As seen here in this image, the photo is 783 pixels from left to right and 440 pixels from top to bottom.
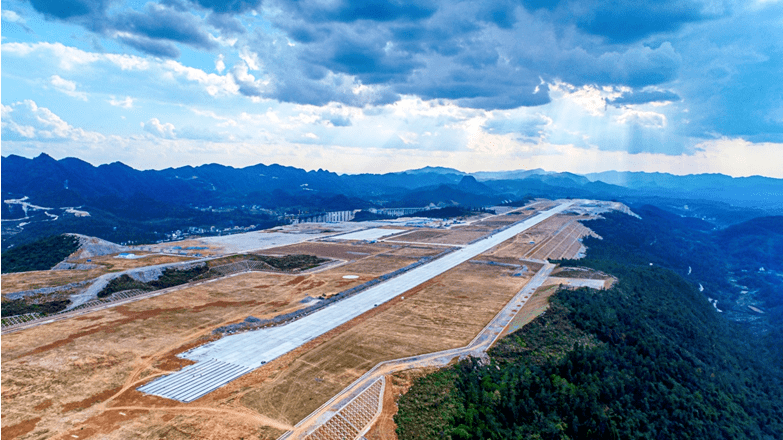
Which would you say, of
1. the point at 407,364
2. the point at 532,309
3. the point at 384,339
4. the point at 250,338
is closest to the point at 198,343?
the point at 250,338

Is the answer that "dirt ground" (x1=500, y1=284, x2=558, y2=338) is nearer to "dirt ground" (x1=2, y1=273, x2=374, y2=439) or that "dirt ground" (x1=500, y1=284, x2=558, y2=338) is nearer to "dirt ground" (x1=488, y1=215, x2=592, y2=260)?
"dirt ground" (x1=2, y1=273, x2=374, y2=439)

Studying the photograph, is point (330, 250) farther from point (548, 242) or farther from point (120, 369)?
point (120, 369)

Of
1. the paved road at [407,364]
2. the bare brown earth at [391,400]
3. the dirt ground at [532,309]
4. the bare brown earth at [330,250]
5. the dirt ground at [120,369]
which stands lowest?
the bare brown earth at [330,250]

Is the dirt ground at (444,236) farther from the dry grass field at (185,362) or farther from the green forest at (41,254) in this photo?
the green forest at (41,254)

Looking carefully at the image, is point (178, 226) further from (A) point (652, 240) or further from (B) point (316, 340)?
(A) point (652, 240)

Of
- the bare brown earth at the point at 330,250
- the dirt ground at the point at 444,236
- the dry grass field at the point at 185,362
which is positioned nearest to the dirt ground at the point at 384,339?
the dry grass field at the point at 185,362

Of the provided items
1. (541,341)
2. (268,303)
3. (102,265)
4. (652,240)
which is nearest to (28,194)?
(102,265)
